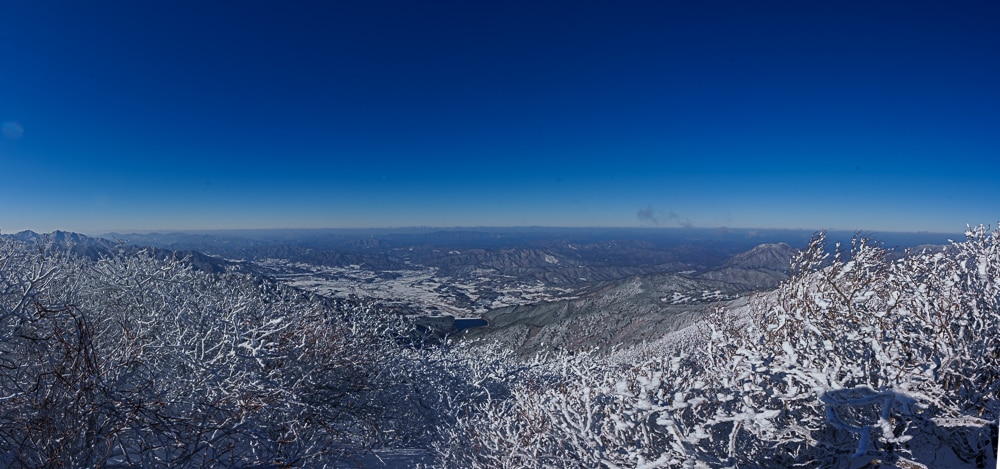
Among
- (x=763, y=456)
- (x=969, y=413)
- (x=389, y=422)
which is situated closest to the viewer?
(x=969, y=413)

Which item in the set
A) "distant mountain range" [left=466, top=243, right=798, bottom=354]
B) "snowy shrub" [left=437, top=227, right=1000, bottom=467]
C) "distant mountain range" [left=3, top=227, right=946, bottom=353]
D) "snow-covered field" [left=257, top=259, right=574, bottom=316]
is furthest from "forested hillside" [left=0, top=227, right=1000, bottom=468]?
"snow-covered field" [left=257, top=259, right=574, bottom=316]

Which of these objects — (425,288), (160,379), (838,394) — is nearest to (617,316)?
(160,379)

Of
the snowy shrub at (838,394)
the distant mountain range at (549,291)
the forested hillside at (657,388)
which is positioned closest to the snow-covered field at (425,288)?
the distant mountain range at (549,291)

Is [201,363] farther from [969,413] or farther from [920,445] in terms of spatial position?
[920,445]

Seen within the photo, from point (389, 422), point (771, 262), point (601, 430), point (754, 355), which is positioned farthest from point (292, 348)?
point (771, 262)

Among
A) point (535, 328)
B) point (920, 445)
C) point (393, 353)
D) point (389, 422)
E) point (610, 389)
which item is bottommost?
point (535, 328)

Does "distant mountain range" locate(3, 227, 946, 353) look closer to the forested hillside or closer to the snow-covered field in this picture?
the snow-covered field

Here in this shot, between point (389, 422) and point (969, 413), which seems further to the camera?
point (389, 422)

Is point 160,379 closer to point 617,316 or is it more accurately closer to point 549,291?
point 617,316
